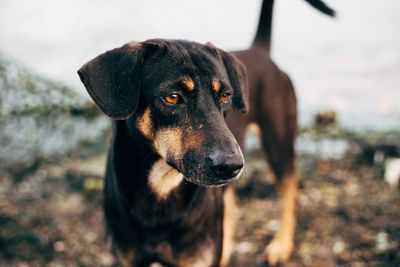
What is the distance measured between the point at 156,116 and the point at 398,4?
1111 centimetres

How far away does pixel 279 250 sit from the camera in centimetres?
380

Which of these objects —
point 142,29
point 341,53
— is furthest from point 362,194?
point 142,29

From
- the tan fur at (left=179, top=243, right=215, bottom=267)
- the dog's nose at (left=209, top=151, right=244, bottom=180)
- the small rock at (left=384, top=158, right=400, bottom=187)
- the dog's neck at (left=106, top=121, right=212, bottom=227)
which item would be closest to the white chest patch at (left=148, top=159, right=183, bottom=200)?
the dog's neck at (left=106, top=121, right=212, bottom=227)

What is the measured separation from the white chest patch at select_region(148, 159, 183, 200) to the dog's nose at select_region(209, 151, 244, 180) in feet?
2.11

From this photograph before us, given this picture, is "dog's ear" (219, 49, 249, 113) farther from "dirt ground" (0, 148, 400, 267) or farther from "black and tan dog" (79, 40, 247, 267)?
"dirt ground" (0, 148, 400, 267)

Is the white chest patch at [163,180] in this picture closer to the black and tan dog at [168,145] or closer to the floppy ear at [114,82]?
the black and tan dog at [168,145]

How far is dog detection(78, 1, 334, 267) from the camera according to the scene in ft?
7.13

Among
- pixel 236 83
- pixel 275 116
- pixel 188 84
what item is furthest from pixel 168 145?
pixel 275 116

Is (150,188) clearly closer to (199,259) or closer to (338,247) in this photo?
(199,259)

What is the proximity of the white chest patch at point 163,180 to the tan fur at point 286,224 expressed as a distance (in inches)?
61.7

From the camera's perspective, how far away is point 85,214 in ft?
13.7

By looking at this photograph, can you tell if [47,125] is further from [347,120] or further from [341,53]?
[341,53]

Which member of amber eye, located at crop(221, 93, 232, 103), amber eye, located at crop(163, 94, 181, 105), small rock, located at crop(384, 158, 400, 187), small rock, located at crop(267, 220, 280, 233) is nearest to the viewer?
amber eye, located at crop(163, 94, 181, 105)

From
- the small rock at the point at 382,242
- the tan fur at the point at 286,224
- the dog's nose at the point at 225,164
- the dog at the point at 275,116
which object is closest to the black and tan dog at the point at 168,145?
the dog's nose at the point at 225,164
